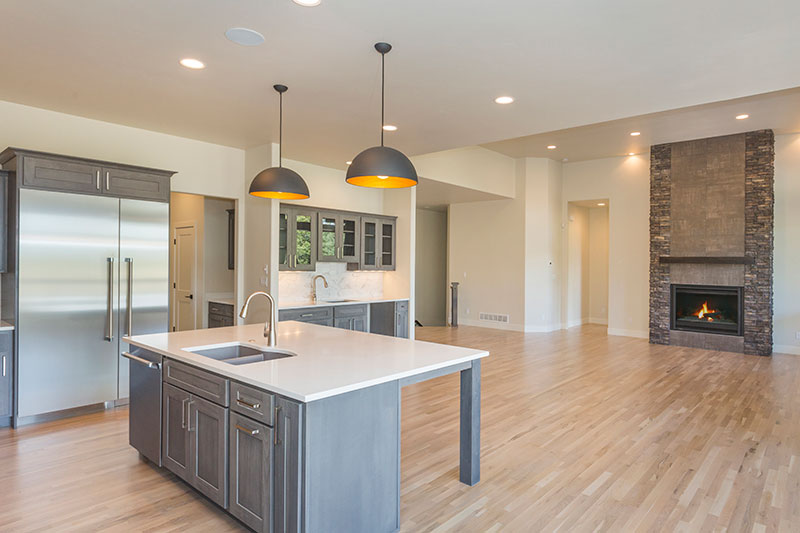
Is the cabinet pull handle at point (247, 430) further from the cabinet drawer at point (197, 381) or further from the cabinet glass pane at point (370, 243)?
the cabinet glass pane at point (370, 243)

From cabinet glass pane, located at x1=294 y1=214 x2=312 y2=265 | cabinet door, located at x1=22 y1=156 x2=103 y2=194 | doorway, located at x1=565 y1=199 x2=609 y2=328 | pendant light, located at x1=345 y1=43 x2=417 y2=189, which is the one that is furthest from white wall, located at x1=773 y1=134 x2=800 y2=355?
cabinet door, located at x1=22 y1=156 x2=103 y2=194

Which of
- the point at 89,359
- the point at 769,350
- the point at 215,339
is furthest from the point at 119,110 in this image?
the point at 769,350

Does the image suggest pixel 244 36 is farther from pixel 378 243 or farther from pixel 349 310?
pixel 378 243

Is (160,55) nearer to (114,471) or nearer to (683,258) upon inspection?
(114,471)

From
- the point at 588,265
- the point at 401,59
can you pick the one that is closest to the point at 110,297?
the point at 401,59

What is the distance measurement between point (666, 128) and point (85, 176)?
7.64 m

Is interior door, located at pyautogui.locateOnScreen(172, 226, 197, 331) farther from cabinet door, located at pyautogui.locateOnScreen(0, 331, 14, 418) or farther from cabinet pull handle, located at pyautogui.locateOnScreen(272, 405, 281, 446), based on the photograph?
cabinet pull handle, located at pyautogui.locateOnScreen(272, 405, 281, 446)

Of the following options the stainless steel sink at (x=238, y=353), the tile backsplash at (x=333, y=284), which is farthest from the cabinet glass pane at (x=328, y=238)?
the stainless steel sink at (x=238, y=353)

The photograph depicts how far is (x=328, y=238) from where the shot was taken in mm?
6668

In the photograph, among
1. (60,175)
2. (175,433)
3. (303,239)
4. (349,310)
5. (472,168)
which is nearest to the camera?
(175,433)

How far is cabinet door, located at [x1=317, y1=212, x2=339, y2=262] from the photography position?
21.5 feet

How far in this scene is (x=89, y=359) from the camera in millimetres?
4352

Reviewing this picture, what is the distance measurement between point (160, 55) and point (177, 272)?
4.84 metres

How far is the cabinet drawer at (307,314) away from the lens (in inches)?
232
